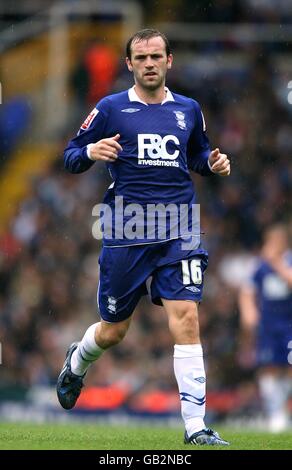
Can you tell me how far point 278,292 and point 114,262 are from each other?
6.00 meters

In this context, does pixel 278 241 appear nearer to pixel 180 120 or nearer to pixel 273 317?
pixel 273 317

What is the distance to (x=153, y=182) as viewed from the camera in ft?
27.6

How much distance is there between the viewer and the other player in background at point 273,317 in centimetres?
1380

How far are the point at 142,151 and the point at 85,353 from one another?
163 centimetres

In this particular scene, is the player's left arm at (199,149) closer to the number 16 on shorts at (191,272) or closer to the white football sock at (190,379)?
the number 16 on shorts at (191,272)

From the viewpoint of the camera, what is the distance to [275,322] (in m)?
14.4

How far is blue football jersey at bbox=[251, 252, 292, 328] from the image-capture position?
46.1ft

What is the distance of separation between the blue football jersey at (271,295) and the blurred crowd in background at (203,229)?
1.69 metres

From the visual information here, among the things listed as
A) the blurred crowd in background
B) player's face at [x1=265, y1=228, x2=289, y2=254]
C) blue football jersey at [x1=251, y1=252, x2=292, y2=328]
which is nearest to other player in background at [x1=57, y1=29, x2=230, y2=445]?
player's face at [x1=265, y1=228, x2=289, y2=254]

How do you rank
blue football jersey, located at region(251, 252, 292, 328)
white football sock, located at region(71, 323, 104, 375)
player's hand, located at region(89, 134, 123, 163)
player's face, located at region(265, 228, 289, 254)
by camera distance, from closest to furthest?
1. player's hand, located at region(89, 134, 123, 163)
2. white football sock, located at region(71, 323, 104, 375)
3. player's face, located at region(265, 228, 289, 254)
4. blue football jersey, located at region(251, 252, 292, 328)

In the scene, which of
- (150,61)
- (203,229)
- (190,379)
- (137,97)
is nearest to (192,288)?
(190,379)

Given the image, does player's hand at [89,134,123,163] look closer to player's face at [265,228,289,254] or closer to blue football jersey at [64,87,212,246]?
blue football jersey at [64,87,212,246]

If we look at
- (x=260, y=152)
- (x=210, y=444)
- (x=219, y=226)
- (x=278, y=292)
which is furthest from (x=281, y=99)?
(x=210, y=444)

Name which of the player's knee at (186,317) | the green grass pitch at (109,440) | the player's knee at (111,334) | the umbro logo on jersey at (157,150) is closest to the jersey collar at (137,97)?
the umbro logo on jersey at (157,150)
